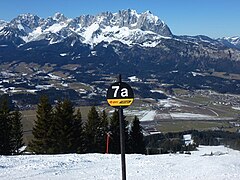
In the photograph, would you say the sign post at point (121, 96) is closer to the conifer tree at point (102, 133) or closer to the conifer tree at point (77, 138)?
the conifer tree at point (77, 138)

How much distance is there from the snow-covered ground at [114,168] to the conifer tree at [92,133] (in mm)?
21691

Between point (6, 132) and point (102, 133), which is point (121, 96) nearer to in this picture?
point (6, 132)

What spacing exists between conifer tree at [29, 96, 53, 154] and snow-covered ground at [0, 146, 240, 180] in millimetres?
17665

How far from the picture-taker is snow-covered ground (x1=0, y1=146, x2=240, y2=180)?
1638 centimetres

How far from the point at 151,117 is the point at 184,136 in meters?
50.0

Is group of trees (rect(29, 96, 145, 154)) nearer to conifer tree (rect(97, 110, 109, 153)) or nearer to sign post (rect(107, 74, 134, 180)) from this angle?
conifer tree (rect(97, 110, 109, 153))

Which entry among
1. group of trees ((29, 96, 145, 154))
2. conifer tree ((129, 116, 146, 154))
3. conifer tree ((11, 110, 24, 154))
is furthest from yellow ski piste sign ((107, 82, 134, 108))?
conifer tree ((129, 116, 146, 154))

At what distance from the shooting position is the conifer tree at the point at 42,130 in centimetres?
3928

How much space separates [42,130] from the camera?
4062 centimetres

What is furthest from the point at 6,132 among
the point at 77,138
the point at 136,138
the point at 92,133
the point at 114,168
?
the point at 114,168

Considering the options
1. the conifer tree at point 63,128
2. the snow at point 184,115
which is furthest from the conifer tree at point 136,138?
the snow at point 184,115

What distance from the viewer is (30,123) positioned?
13225cm

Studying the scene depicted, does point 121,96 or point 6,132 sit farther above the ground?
point 121,96

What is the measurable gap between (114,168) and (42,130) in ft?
76.9
